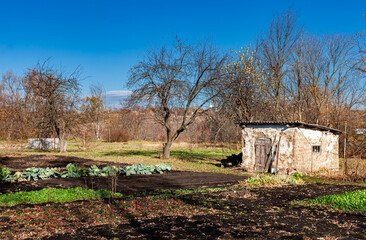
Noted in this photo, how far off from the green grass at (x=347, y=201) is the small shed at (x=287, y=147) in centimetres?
759

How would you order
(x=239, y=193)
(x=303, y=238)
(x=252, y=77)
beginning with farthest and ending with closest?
(x=252, y=77)
(x=239, y=193)
(x=303, y=238)

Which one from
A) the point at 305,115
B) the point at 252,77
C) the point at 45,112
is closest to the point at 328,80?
the point at 305,115

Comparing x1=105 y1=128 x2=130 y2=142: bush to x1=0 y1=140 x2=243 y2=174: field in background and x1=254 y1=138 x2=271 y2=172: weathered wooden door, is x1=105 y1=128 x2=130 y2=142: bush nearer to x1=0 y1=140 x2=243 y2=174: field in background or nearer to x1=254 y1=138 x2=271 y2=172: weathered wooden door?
x1=0 y1=140 x2=243 y2=174: field in background

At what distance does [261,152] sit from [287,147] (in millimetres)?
1703

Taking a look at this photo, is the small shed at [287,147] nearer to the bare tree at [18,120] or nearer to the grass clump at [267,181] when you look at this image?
the grass clump at [267,181]

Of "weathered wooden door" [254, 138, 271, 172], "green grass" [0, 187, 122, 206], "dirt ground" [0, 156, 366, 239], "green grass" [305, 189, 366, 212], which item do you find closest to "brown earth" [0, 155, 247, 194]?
"dirt ground" [0, 156, 366, 239]

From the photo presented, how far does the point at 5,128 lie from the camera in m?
36.8

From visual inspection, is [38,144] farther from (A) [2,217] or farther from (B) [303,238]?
(B) [303,238]

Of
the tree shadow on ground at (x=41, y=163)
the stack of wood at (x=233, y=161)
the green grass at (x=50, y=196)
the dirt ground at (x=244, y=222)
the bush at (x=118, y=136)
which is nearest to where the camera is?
the dirt ground at (x=244, y=222)

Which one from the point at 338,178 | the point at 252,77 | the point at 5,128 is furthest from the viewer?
the point at 5,128

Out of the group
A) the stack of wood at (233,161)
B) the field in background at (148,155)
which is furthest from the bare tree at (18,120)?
the stack of wood at (233,161)

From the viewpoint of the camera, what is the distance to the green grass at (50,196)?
9.02 m

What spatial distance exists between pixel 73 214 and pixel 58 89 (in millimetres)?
23390

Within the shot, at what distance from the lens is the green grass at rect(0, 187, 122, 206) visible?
9.02m
